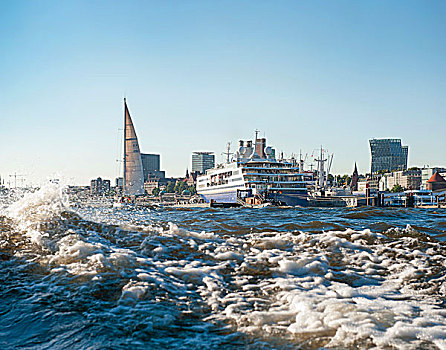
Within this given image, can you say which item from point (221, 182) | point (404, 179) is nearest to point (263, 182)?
point (221, 182)

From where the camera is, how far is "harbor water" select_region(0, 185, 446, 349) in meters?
4.03

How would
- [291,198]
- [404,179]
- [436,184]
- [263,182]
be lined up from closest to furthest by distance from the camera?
[291,198], [263,182], [436,184], [404,179]

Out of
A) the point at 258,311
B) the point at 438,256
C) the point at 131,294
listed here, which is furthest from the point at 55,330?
the point at 438,256

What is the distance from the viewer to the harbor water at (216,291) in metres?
4.03

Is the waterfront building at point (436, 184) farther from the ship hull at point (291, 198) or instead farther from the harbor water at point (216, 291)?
the harbor water at point (216, 291)

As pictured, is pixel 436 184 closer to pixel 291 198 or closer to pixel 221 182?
pixel 291 198

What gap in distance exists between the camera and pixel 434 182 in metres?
96.2

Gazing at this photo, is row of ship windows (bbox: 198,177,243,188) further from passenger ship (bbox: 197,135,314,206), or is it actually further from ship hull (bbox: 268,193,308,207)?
ship hull (bbox: 268,193,308,207)

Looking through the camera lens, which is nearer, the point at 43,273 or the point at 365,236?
the point at 43,273

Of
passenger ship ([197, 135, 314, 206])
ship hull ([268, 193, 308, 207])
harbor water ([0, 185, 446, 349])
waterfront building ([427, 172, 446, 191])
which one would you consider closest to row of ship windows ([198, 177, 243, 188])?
passenger ship ([197, 135, 314, 206])

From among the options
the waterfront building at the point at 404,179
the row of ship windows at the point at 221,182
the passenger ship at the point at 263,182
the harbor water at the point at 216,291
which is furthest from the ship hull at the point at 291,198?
the waterfront building at the point at 404,179

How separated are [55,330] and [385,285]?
15.4ft

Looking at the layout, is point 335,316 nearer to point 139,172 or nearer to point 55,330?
point 55,330

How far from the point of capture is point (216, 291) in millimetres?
5656
